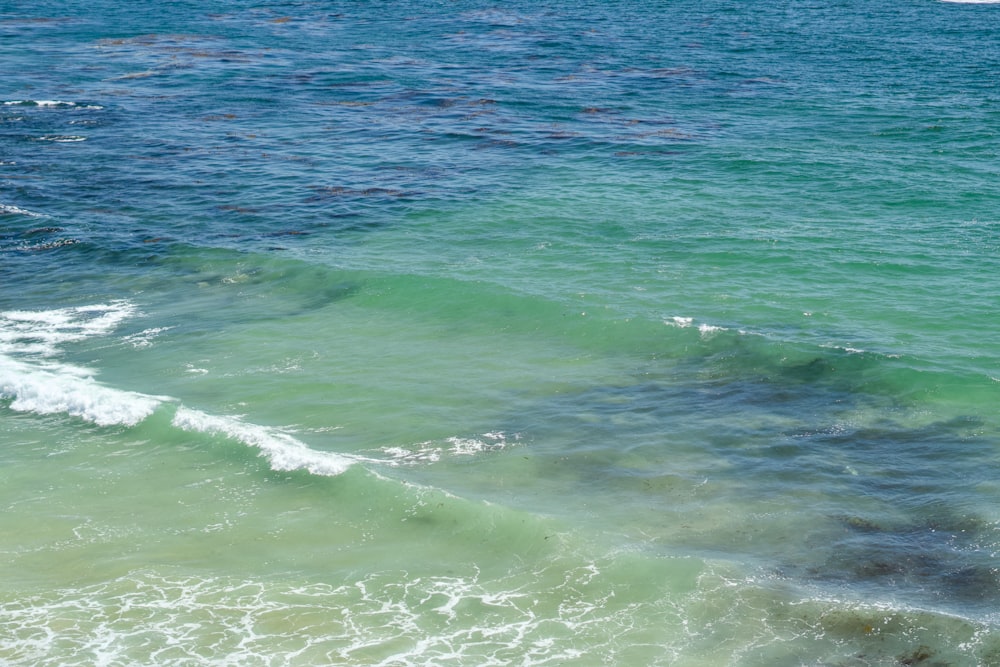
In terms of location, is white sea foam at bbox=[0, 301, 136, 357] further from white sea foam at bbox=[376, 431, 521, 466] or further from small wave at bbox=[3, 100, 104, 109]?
small wave at bbox=[3, 100, 104, 109]

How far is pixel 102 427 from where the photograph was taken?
21.2m

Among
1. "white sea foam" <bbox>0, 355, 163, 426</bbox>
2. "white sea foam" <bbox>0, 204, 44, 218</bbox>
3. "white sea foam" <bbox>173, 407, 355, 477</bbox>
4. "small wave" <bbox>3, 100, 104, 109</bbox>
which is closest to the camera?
"white sea foam" <bbox>173, 407, 355, 477</bbox>

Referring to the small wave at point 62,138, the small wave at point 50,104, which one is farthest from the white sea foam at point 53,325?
the small wave at point 50,104

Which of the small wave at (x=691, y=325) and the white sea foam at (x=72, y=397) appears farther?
the small wave at (x=691, y=325)

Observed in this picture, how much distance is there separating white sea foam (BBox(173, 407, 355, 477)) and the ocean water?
76mm

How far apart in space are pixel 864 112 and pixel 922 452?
25337mm

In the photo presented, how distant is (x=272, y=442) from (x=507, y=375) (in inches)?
214

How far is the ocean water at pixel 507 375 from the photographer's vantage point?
51.0ft

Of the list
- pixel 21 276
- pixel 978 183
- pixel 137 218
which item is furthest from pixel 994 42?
pixel 21 276

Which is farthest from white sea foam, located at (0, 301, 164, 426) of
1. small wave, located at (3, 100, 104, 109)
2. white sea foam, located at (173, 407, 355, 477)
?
small wave, located at (3, 100, 104, 109)

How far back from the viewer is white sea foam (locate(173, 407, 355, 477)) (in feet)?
63.9

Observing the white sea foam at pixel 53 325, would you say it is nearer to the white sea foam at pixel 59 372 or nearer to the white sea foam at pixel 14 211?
the white sea foam at pixel 59 372

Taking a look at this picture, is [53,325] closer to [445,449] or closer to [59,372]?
[59,372]

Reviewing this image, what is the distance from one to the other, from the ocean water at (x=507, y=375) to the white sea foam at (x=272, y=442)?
0.08m
